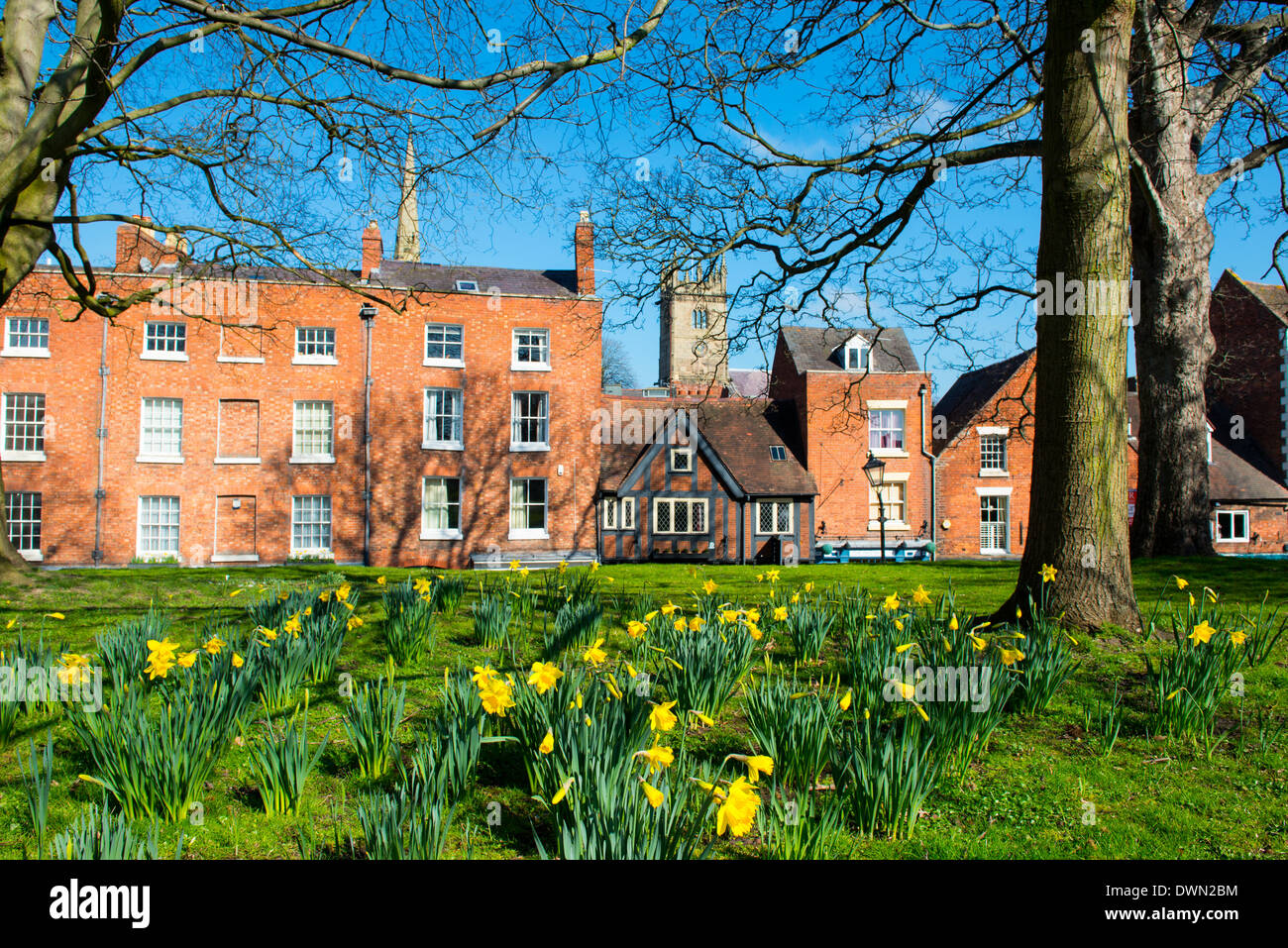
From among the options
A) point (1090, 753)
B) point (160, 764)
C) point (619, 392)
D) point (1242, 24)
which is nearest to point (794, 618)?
point (1090, 753)

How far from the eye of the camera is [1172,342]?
11.8m

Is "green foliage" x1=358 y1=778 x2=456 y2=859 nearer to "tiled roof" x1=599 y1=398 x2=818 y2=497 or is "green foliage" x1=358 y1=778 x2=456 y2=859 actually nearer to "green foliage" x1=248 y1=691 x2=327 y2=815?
"green foliage" x1=248 y1=691 x2=327 y2=815

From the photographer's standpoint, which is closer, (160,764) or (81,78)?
(160,764)

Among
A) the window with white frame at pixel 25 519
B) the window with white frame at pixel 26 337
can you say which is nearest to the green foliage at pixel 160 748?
the window with white frame at pixel 25 519

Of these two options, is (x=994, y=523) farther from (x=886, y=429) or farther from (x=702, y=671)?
(x=702, y=671)

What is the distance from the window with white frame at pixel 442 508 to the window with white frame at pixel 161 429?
773cm

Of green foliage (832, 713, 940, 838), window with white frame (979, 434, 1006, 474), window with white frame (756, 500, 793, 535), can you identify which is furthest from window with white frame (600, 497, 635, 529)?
green foliage (832, 713, 940, 838)

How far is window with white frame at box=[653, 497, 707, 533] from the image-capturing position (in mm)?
28172

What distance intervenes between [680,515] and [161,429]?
1732 cm

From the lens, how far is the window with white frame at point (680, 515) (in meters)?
28.2

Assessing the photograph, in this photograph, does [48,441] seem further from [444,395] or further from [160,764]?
[160,764]

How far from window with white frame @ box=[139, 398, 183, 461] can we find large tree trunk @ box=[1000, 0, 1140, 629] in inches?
1023

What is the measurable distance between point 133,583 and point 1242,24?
15.8 metres
